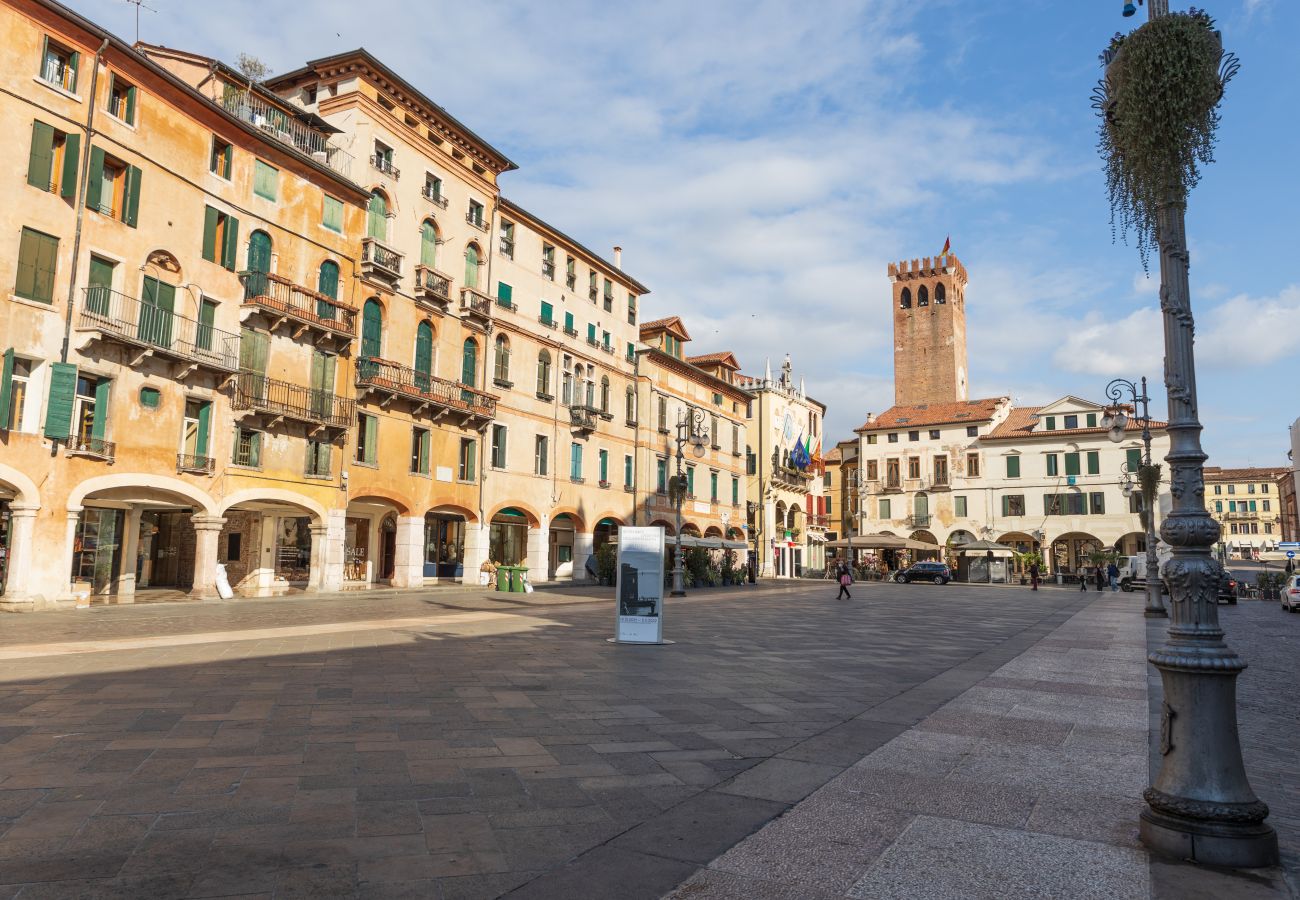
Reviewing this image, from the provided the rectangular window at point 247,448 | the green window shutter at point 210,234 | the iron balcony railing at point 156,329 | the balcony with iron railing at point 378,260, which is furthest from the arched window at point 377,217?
the rectangular window at point 247,448

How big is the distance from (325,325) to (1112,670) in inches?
897

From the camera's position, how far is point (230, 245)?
23.5 m

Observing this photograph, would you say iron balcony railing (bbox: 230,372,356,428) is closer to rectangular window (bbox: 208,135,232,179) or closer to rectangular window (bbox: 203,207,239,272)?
rectangular window (bbox: 203,207,239,272)

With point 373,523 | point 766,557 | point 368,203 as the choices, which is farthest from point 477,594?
point 766,557

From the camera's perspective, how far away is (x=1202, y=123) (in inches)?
180

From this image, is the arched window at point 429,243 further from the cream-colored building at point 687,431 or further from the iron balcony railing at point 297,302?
the cream-colored building at point 687,431

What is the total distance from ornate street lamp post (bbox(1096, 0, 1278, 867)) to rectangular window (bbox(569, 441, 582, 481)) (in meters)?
33.3

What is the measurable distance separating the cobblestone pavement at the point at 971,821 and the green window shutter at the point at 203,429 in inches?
830

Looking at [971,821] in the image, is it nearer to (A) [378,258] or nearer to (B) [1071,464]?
(A) [378,258]

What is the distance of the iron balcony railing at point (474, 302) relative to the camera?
31781 millimetres

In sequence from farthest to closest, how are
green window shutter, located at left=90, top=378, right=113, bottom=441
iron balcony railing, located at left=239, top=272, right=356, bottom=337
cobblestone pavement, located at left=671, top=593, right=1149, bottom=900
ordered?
1. iron balcony railing, located at left=239, top=272, right=356, bottom=337
2. green window shutter, located at left=90, top=378, right=113, bottom=441
3. cobblestone pavement, located at left=671, top=593, right=1149, bottom=900

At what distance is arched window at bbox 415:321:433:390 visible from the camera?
29766 mm

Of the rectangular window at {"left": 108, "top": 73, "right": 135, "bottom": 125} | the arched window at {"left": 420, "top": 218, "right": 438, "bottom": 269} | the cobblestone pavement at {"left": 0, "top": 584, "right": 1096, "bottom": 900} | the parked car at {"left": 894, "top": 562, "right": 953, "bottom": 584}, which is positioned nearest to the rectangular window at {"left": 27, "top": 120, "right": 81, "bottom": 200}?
the rectangular window at {"left": 108, "top": 73, "right": 135, "bottom": 125}

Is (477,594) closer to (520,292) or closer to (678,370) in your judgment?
(520,292)
